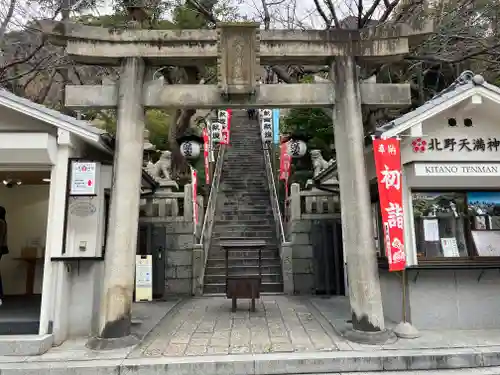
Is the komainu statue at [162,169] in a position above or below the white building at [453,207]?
above

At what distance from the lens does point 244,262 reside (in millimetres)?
14570

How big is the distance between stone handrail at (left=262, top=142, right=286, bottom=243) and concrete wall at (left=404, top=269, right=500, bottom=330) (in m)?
6.55

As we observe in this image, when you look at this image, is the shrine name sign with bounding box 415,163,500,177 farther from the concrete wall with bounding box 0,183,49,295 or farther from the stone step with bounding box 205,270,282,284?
the concrete wall with bounding box 0,183,49,295

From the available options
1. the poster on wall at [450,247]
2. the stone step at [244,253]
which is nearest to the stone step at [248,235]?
the stone step at [244,253]

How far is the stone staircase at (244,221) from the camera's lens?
46.4 ft

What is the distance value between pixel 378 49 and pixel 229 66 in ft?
10.2

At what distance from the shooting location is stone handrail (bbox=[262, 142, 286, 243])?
15.1 meters

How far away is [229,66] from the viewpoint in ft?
26.3

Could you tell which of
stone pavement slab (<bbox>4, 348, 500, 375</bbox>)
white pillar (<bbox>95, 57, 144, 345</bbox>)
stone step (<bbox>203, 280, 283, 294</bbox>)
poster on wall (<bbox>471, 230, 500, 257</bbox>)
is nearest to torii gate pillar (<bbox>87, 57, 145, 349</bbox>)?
white pillar (<bbox>95, 57, 144, 345</bbox>)

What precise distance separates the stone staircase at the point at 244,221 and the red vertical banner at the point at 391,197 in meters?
6.18

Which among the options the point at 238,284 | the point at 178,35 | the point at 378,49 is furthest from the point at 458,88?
the point at 238,284

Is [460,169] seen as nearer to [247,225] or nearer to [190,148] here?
[190,148]

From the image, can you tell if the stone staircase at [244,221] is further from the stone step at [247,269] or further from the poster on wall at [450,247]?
the poster on wall at [450,247]

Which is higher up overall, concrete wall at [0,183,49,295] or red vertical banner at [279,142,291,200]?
red vertical banner at [279,142,291,200]
